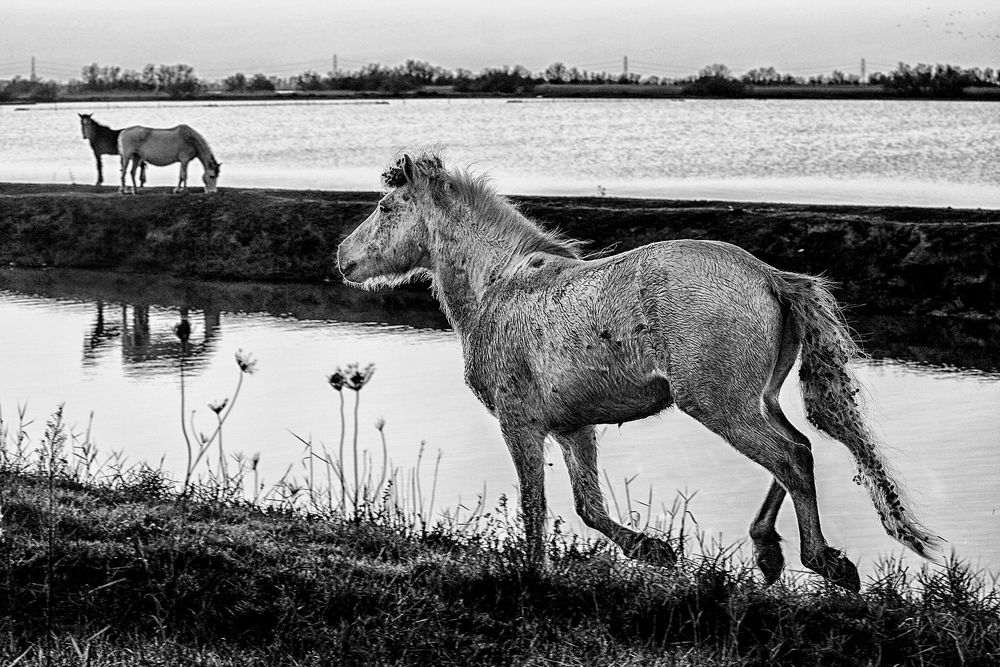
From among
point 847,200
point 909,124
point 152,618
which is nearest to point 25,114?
point 909,124

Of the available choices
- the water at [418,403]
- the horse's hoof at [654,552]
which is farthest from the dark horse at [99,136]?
the horse's hoof at [654,552]

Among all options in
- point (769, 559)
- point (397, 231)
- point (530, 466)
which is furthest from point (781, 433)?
point (397, 231)

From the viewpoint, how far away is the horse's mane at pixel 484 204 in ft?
22.6

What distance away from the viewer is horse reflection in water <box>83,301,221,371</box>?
12969 millimetres

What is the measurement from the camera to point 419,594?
568 cm

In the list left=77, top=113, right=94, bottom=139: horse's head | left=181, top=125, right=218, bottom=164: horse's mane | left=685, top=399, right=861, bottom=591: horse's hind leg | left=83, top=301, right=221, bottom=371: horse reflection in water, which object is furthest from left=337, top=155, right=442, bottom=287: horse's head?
left=77, top=113, right=94, bottom=139: horse's head

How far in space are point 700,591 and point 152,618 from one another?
7.11ft

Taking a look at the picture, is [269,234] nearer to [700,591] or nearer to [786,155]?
[700,591]

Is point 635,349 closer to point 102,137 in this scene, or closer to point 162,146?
point 162,146

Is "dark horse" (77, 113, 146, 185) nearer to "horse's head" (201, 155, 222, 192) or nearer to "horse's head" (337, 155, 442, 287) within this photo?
"horse's head" (201, 155, 222, 192)

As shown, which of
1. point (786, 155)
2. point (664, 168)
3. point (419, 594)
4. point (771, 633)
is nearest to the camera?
point (771, 633)

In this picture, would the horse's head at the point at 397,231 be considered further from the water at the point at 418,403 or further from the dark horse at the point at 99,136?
the dark horse at the point at 99,136

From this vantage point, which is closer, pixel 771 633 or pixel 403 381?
pixel 771 633

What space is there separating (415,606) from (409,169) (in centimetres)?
236
